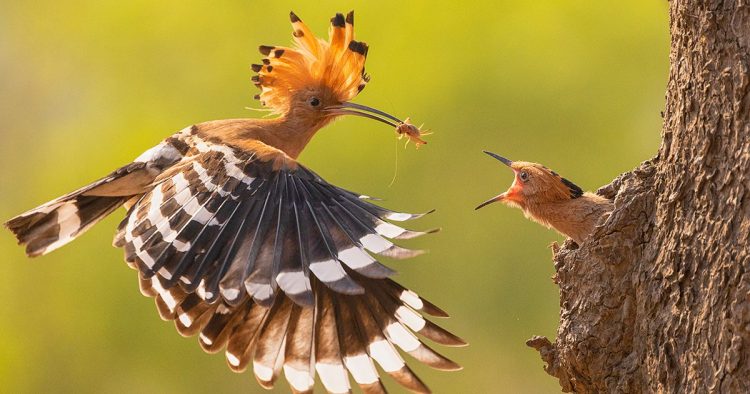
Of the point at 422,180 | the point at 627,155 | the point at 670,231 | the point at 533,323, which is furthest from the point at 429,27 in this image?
the point at 670,231

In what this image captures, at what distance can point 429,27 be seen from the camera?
4.97m

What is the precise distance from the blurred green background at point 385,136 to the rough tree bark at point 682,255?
2470mm

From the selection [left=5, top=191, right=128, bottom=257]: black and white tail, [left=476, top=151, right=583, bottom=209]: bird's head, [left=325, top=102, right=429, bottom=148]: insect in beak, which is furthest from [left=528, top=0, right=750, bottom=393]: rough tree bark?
[left=5, top=191, right=128, bottom=257]: black and white tail

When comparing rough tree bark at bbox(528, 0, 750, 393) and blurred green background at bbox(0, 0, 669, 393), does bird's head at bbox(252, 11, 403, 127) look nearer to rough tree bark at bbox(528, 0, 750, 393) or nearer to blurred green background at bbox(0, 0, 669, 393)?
rough tree bark at bbox(528, 0, 750, 393)

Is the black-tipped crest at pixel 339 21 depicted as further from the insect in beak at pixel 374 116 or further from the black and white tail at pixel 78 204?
the black and white tail at pixel 78 204

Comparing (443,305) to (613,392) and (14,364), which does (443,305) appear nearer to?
(14,364)

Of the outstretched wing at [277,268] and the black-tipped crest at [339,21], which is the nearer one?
the outstretched wing at [277,268]

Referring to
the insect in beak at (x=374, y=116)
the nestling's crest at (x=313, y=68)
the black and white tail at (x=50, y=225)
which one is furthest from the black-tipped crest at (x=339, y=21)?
the black and white tail at (x=50, y=225)

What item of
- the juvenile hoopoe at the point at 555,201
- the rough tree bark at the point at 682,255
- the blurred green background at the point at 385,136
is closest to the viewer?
the rough tree bark at the point at 682,255

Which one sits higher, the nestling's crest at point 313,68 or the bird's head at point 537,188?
the nestling's crest at point 313,68

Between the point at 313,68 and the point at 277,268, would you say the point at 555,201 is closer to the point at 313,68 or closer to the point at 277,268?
the point at 277,268

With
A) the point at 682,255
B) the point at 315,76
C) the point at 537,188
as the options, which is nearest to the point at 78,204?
the point at 315,76

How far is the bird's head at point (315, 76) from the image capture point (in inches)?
102

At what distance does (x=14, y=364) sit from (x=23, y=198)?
2.88 feet
